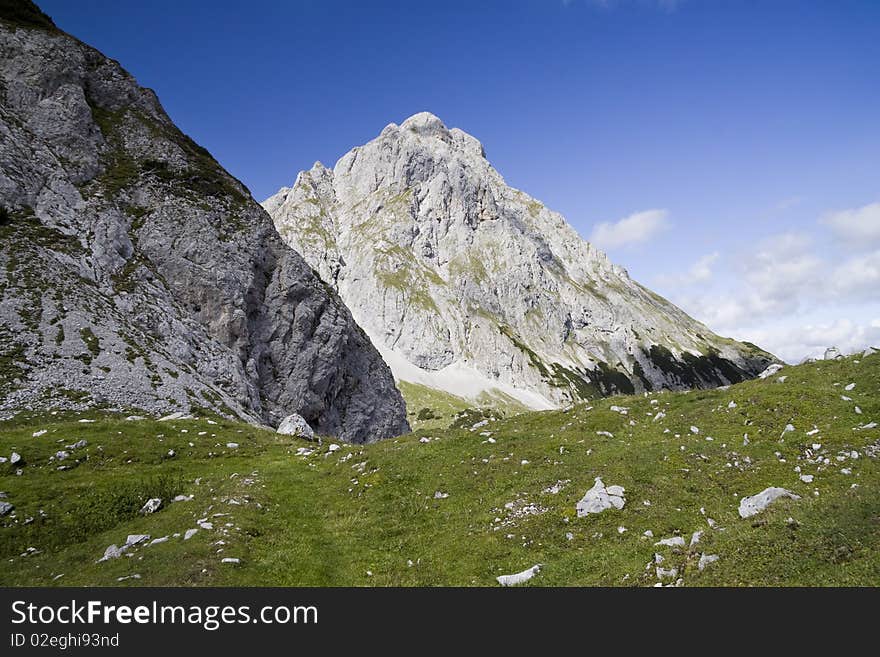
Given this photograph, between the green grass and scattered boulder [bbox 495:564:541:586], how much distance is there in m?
0.35

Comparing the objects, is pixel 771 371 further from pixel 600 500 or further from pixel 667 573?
pixel 667 573

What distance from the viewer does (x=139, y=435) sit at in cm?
3088

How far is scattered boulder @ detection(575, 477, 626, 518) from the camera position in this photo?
59.4 ft

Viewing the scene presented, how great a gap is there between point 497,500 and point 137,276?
201ft

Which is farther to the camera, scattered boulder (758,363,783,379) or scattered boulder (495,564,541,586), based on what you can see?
scattered boulder (758,363,783,379)

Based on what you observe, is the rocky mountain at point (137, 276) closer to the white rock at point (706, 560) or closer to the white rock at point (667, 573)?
the white rock at point (667, 573)

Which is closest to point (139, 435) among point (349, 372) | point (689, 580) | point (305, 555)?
point (305, 555)

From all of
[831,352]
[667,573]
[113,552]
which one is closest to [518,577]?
[667,573]

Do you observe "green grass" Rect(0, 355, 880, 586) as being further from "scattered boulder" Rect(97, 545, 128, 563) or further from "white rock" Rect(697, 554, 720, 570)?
"scattered boulder" Rect(97, 545, 128, 563)

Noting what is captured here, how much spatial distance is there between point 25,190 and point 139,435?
49963mm

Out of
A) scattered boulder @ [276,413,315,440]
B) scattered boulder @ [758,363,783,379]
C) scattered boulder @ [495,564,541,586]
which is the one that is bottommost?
scattered boulder @ [495,564,541,586]

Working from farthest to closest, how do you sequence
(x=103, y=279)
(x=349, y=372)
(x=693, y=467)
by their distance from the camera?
(x=349, y=372), (x=103, y=279), (x=693, y=467)

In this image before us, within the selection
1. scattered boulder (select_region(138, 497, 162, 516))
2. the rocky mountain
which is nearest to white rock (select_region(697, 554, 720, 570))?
scattered boulder (select_region(138, 497, 162, 516))
